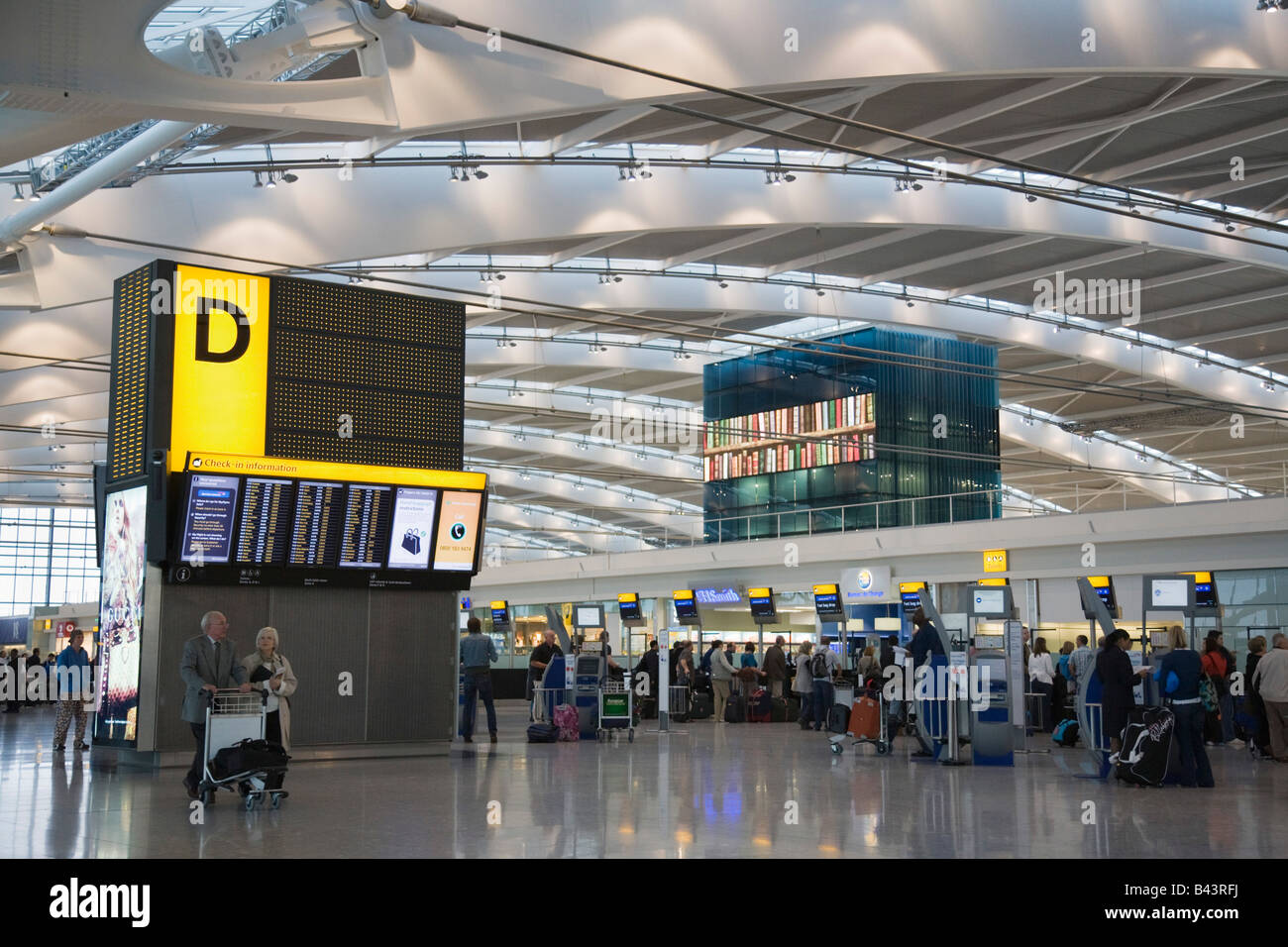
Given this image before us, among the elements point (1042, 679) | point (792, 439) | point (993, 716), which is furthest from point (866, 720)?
point (792, 439)

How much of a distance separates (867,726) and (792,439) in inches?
770

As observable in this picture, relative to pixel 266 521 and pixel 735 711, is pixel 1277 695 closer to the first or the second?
pixel 735 711

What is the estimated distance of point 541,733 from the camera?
57.7 ft

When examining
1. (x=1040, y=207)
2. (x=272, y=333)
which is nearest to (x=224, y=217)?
(x=272, y=333)

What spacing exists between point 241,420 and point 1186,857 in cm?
1034

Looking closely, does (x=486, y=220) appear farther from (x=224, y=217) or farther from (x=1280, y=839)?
(x=1280, y=839)

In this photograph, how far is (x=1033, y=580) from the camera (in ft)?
88.4

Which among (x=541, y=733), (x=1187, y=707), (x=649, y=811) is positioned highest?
(x=1187, y=707)

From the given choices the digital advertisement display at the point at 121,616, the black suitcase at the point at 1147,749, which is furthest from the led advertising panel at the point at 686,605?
the black suitcase at the point at 1147,749

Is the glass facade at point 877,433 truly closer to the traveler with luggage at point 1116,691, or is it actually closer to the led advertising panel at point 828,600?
the led advertising panel at point 828,600

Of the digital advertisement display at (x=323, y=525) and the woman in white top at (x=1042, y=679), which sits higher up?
the digital advertisement display at (x=323, y=525)

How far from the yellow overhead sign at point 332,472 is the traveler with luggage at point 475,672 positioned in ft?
8.36

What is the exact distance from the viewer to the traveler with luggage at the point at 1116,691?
12.6m

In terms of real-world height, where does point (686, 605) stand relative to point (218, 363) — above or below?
below
